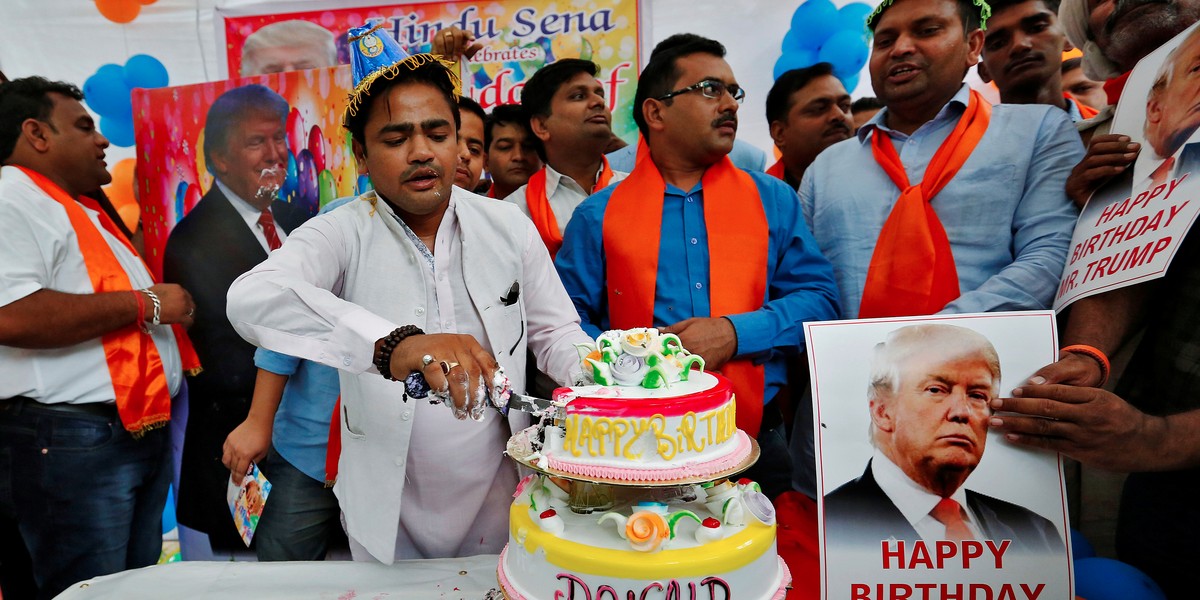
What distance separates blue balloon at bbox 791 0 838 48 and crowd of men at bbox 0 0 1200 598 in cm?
19

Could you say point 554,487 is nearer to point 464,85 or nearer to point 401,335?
point 401,335

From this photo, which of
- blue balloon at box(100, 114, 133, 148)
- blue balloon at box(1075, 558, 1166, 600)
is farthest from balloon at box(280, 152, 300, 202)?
blue balloon at box(1075, 558, 1166, 600)

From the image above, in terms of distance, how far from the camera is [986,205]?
2.28 metres

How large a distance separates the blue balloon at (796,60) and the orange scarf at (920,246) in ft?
4.53

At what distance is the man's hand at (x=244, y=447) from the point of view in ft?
6.70

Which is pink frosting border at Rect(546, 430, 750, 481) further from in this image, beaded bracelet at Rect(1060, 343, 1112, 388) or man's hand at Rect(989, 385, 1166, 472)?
beaded bracelet at Rect(1060, 343, 1112, 388)

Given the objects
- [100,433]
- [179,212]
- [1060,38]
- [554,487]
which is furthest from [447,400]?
[1060,38]

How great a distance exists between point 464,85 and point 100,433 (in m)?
2.40

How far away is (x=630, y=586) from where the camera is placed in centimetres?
133

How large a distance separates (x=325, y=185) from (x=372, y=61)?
158cm

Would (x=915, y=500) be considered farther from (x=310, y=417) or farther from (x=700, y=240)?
(x=310, y=417)

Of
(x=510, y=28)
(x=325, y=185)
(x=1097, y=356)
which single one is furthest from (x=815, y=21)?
(x=325, y=185)

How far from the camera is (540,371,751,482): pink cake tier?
1.40 meters

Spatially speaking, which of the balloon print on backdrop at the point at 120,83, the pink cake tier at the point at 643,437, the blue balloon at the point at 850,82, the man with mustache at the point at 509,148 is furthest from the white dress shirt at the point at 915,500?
the balloon print on backdrop at the point at 120,83
